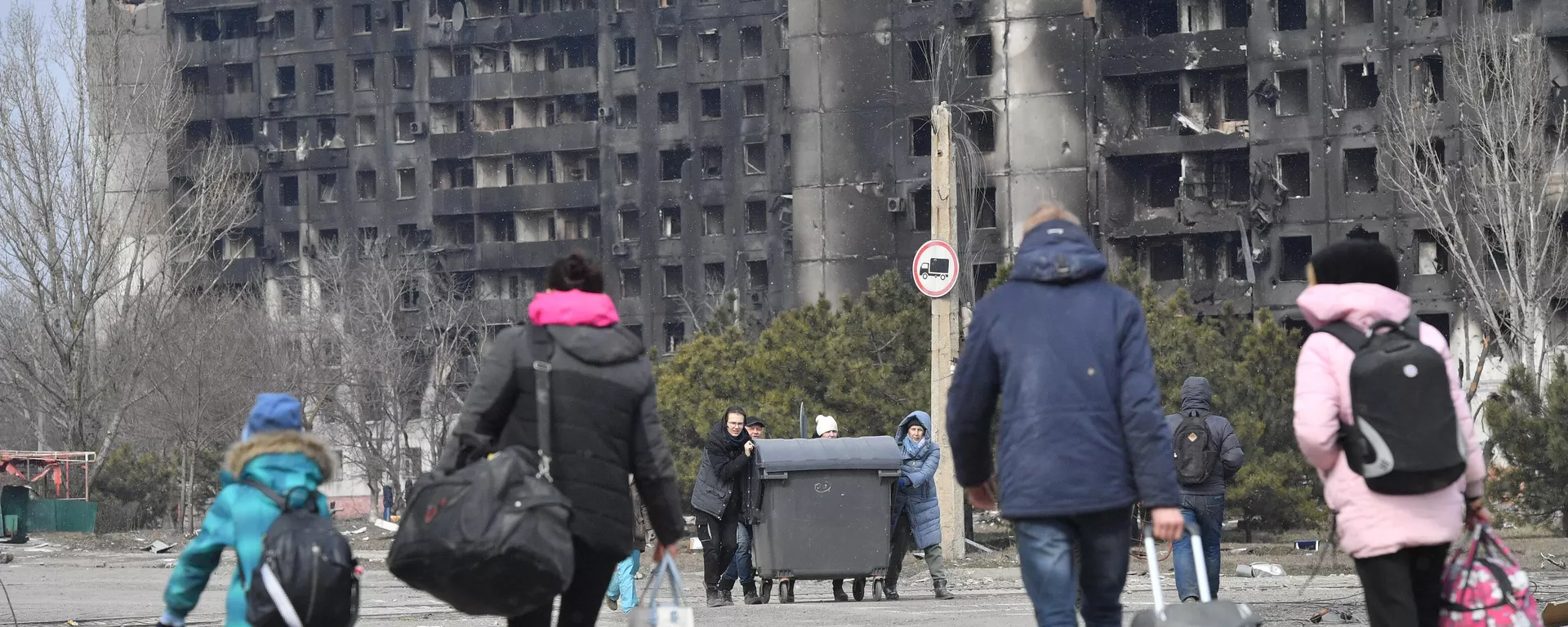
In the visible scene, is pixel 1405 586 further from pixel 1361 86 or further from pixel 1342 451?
pixel 1361 86

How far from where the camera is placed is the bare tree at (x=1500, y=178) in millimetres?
58156

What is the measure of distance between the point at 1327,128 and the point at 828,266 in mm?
18197

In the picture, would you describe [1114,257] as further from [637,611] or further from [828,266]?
[637,611]

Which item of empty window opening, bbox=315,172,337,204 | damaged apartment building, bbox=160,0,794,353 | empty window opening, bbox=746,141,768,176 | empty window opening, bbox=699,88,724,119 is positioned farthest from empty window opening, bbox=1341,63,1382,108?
empty window opening, bbox=315,172,337,204

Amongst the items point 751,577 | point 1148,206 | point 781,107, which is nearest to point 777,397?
point 751,577

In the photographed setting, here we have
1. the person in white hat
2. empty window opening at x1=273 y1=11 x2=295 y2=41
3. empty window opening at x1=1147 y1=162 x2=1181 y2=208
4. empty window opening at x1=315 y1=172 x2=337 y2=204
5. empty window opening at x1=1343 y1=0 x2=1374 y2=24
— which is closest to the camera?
the person in white hat

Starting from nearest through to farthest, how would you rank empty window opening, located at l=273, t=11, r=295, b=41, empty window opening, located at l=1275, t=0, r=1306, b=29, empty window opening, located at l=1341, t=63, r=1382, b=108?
empty window opening, located at l=1341, t=63, r=1382, b=108
empty window opening, located at l=1275, t=0, r=1306, b=29
empty window opening, located at l=273, t=11, r=295, b=41

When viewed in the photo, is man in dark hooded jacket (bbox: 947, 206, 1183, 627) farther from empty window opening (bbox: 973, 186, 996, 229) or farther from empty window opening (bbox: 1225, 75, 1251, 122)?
empty window opening (bbox: 973, 186, 996, 229)

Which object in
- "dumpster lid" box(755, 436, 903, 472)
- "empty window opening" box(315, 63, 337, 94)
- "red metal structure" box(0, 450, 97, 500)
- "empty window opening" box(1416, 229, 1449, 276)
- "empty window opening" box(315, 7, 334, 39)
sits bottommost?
"red metal structure" box(0, 450, 97, 500)

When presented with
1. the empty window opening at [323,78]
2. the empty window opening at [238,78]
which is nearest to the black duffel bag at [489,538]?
the empty window opening at [323,78]

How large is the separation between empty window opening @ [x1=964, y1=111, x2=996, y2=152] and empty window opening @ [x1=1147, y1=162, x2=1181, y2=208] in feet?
17.7

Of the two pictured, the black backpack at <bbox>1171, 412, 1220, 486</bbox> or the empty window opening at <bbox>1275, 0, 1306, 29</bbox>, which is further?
the empty window opening at <bbox>1275, 0, 1306, 29</bbox>

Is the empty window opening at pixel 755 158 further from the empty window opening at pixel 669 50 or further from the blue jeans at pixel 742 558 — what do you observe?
the blue jeans at pixel 742 558

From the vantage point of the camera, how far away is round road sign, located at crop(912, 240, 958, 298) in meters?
24.3
